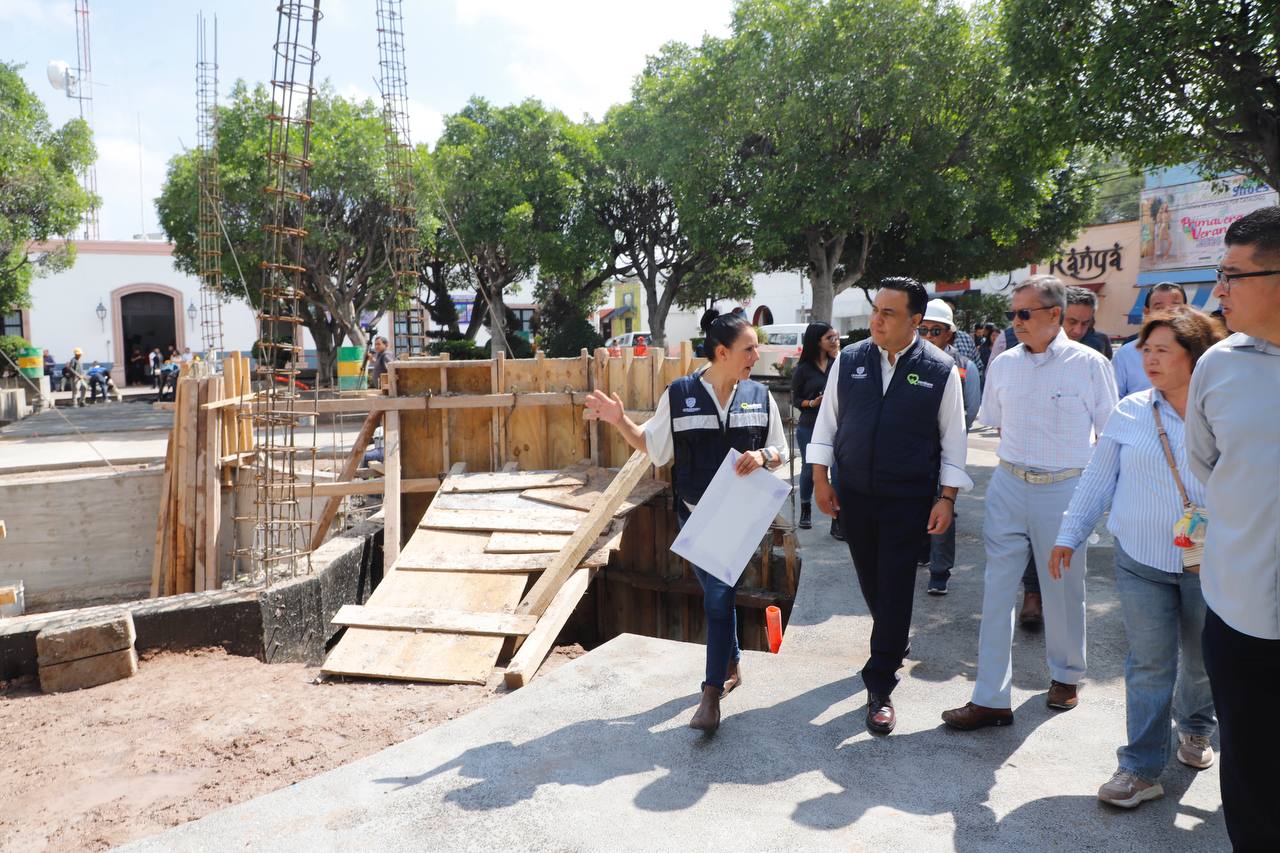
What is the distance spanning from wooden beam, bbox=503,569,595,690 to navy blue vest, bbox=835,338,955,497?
225 cm

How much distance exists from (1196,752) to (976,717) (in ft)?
2.49

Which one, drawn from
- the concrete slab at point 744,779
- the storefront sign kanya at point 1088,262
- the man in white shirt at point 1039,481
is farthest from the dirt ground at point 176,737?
the storefront sign kanya at point 1088,262

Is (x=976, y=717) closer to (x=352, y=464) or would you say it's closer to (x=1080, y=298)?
(x=1080, y=298)

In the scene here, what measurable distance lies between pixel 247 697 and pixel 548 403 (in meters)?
4.80

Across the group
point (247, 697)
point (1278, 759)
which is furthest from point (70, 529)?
point (1278, 759)

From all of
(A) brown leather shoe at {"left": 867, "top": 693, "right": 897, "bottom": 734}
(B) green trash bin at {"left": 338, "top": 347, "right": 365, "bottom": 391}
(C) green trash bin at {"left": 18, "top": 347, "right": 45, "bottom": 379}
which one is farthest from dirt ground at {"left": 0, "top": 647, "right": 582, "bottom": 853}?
(C) green trash bin at {"left": 18, "top": 347, "right": 45, "bottom": 379}

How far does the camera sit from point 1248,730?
2.14 metres

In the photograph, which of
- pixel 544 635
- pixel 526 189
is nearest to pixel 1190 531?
pixel 544 635

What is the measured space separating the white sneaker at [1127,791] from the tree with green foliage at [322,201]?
20830 millimetres

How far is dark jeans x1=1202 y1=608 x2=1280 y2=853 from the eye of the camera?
6.89 feet

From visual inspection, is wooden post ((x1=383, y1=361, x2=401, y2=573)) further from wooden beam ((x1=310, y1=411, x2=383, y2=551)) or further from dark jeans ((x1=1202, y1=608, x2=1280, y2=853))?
dark jeans ((x1=1202, y1=608, x2=1280, y2=853))

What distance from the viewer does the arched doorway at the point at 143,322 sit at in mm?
37344

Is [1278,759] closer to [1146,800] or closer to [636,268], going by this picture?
[1146,800]

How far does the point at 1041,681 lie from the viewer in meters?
4.17
